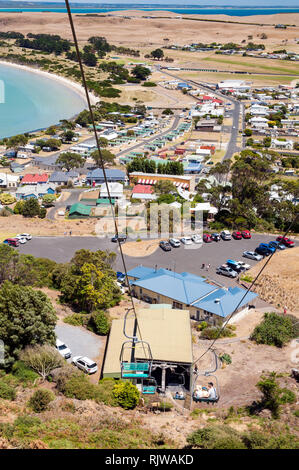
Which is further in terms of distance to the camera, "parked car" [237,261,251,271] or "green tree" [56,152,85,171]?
"green tree" [56,152,85,171]

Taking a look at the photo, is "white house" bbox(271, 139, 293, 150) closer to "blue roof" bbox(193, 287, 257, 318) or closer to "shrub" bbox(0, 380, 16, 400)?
"blue roof" bbox(193, 287, 257, 318)

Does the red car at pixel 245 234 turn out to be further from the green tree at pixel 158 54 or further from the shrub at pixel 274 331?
the green tree at pixel 158 54

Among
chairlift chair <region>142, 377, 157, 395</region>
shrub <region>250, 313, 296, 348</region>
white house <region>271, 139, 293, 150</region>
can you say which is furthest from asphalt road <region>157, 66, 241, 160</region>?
chairlift chair <region>142, 377, 157, 395</region>

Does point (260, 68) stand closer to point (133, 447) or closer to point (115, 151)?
point (115, 151)

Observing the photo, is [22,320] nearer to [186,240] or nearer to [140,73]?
[186,240]

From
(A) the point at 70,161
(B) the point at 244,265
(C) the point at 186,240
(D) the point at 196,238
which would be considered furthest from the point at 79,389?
(A) the point at 70,161

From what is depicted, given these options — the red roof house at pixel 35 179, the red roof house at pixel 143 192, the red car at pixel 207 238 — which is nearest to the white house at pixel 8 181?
the red roof house at pixel 35 179
